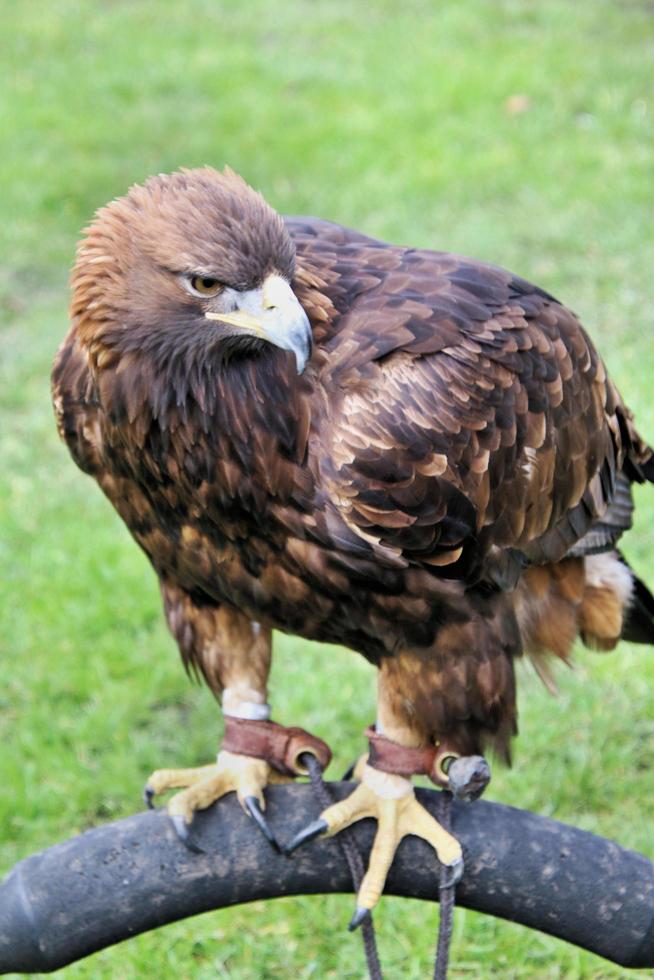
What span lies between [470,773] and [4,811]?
2178mm

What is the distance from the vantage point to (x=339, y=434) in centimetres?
274

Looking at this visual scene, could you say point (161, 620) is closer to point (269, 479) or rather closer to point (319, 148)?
point (269, 479)

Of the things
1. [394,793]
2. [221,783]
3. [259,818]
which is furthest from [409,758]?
[259,818]

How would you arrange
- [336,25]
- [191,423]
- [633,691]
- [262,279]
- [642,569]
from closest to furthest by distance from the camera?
1. [262,279]
2. [191,423]
3. [633,691]
4. [642,569]
5. [336,25]

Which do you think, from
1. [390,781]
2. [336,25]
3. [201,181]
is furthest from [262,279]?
[336,25]

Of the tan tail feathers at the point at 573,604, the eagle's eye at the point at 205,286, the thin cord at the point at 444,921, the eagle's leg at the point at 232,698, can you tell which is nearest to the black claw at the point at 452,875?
the thin cord at the point at 444,921

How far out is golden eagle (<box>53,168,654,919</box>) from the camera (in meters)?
2.59

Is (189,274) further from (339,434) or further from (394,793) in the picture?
(394,793)

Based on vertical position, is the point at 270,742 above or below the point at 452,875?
above

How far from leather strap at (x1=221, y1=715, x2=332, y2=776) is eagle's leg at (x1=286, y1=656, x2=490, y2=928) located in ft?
0.51

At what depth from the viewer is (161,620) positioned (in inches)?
206

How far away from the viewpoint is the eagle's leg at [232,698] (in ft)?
10.4

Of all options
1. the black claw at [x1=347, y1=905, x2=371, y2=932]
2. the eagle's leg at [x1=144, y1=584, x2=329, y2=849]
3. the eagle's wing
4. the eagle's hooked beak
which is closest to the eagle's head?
the eagle's hooked beak

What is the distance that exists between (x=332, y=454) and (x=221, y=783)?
891 millimetres
